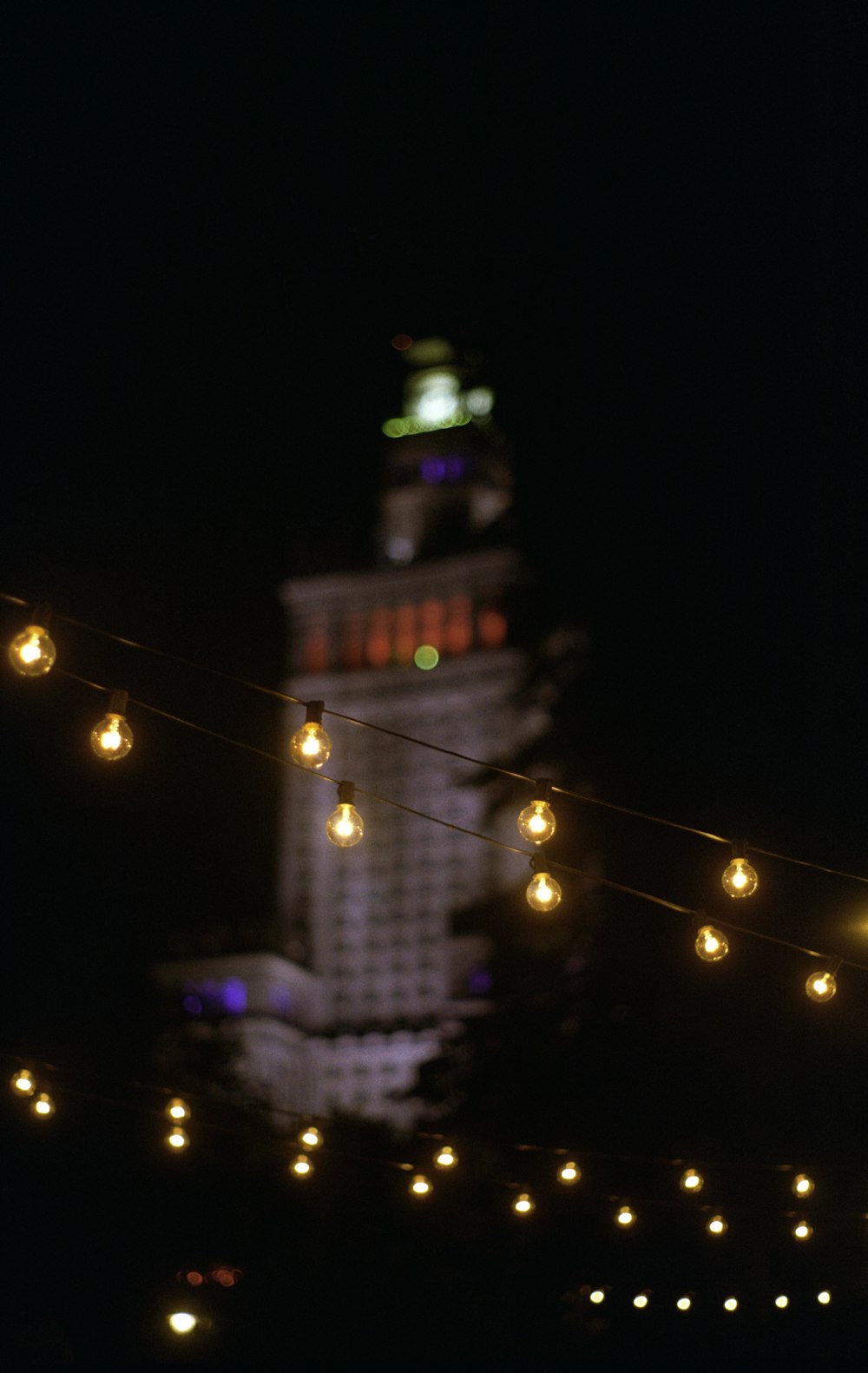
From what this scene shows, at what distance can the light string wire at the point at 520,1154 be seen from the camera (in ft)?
36.4

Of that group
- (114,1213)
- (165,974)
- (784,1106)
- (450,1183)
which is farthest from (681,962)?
(165,974)

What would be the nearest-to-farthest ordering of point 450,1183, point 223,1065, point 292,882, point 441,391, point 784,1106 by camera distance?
1. point 784,1106
2. point 450,1183
3. point 223,1065
4. point 292,882
5. point 441,391

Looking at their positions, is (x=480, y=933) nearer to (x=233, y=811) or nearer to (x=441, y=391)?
(x=233, y=811)

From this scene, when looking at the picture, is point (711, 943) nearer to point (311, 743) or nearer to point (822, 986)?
point (822, 986)

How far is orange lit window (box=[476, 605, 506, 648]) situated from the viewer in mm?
50812

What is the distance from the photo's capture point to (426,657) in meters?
51.8

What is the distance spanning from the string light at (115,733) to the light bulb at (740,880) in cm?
310

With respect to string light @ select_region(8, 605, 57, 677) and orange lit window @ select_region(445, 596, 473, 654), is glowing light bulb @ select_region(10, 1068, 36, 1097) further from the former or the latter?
orange lit window @ select_region(445, 596, 473, 654)

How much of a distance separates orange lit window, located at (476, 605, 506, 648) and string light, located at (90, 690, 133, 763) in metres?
44.4

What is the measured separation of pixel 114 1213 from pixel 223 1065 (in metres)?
7.57

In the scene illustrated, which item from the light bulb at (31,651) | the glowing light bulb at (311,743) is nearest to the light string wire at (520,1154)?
the glowing light bulb at (311,743)

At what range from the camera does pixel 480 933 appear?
21.1m

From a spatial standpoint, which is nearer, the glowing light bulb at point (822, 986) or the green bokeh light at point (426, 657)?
the glowing light bulb at point (822, 986)

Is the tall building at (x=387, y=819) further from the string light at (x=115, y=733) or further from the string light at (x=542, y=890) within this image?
the string light at (x=115, y=733)
